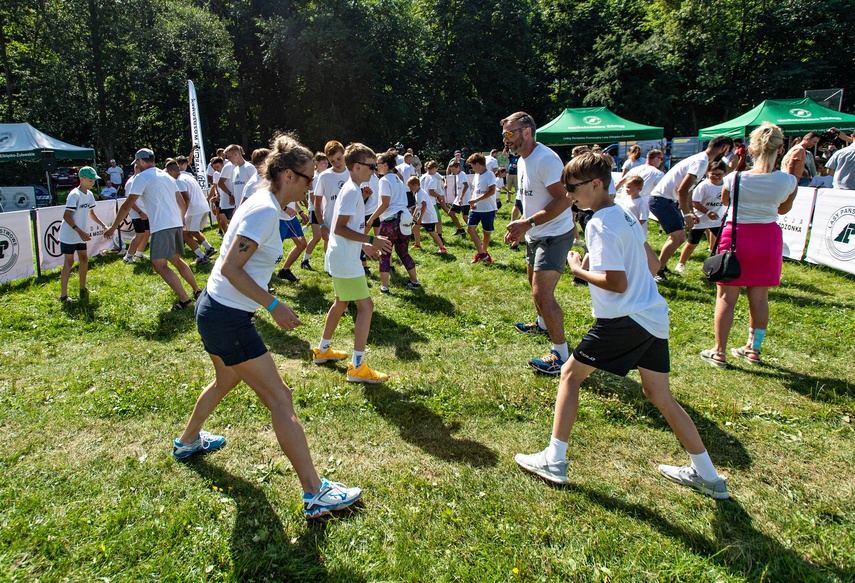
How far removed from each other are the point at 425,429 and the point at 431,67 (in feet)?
114

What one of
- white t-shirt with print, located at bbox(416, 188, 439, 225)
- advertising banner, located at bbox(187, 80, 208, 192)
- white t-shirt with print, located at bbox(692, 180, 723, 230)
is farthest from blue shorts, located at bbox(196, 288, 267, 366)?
advertising banner, located at bbox(187, 80, 208, 192)

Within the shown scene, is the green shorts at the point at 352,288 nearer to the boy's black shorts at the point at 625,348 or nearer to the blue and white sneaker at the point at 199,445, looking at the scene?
the blue and white sneaker at the point at 199,445

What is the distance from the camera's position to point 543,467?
3.21 metres

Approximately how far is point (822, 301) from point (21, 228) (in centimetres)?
1157

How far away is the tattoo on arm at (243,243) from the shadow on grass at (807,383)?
4300 millimetres

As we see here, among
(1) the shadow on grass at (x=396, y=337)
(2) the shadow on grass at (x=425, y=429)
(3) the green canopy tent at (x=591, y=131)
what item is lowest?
(2) the shadow on grass at (x=425, y=429)

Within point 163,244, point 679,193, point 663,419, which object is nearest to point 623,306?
point 663,419

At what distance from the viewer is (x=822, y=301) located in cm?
670

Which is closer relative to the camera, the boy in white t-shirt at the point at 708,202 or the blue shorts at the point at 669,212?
the boy in white t-shirt at the point at 708,202

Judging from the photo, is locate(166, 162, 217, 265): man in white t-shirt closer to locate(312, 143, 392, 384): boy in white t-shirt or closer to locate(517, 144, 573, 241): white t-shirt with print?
locate(312, 143, 392, 384): boy in white t-shirt

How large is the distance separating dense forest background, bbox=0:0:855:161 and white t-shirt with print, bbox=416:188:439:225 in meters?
22.7

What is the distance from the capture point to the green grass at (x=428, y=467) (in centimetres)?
262

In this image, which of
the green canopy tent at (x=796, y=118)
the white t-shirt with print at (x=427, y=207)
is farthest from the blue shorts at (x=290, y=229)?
the green canopy tent at (x=796, y=118)

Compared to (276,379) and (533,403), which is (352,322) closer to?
(533,403)
